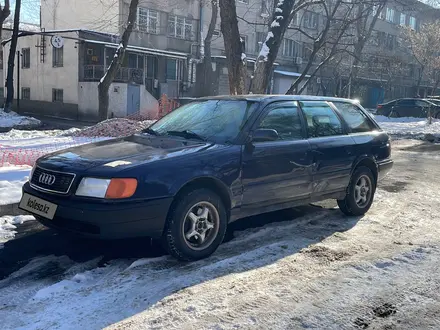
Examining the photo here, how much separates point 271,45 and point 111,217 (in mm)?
9753

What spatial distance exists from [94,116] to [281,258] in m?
24.2

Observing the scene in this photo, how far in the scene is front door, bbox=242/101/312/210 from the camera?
15.7 feet

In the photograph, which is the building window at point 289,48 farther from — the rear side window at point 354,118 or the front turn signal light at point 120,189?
the front turn signal light at point 120,189

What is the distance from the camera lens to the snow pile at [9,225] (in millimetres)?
4929

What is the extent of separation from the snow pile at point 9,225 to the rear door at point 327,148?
3.40 metres

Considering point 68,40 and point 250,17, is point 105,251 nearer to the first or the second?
point 68,40

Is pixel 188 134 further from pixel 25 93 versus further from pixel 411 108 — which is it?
pixel 25 93

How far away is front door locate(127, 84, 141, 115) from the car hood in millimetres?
22327

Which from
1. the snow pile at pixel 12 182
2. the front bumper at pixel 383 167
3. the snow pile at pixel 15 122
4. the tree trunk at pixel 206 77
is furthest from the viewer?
the tree trunk at pixel 206 77

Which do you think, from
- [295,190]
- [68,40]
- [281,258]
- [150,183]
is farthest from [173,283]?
[68,40]

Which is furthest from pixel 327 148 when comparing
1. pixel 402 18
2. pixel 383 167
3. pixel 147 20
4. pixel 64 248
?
pixel 402 18

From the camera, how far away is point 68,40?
27.8 m

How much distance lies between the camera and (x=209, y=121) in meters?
5.14

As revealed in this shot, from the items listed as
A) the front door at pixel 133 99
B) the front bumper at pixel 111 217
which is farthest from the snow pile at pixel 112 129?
the front door at pixel 133 99
